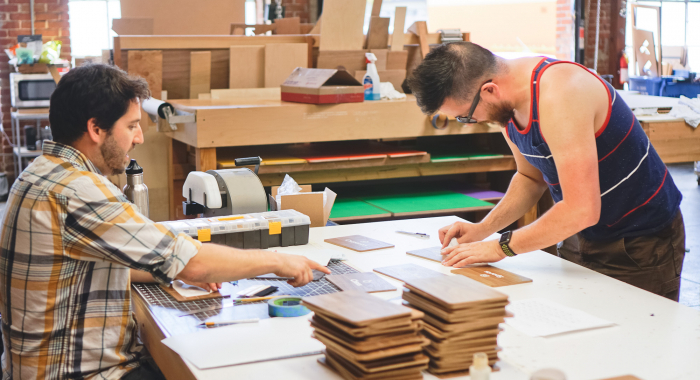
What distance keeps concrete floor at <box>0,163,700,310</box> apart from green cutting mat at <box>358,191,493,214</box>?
1.50 meters

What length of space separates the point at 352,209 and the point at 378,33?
118 cm

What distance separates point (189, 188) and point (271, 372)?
1.36 meters

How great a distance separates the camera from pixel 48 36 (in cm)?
725

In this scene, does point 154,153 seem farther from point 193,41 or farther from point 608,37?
point 608,37

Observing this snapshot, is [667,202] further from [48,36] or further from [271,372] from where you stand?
[48,36]

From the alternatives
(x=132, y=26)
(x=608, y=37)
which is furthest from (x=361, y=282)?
(x=608, y=37)

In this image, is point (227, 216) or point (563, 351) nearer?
point (563, 351)

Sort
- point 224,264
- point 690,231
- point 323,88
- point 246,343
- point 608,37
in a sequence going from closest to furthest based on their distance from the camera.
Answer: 1. point 246,343
2. point 224,264
3. point 323,88
4. point 690,231
5. point 608,37

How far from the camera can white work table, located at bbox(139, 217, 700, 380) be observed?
1.25 meters

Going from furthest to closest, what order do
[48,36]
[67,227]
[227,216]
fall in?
1. [48,36]
2. [227,216]
3. [67,227]

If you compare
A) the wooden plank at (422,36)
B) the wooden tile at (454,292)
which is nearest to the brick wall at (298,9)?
the wooden plank at (422,36)

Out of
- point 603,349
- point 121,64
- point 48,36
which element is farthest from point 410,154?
point 48,36

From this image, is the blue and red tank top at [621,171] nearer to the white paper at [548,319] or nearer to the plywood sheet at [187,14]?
the white paper at [548,319]

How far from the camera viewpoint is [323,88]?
10.7 ft
